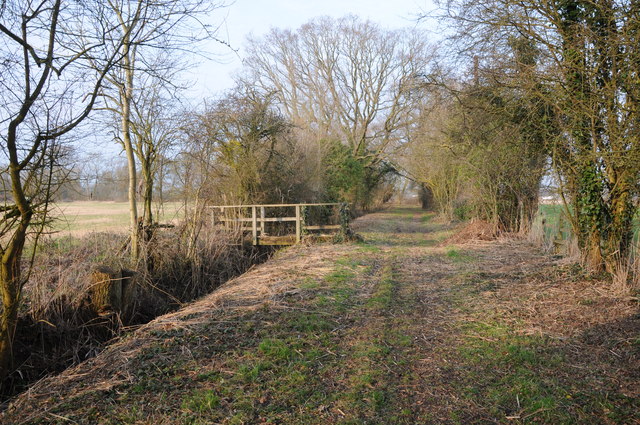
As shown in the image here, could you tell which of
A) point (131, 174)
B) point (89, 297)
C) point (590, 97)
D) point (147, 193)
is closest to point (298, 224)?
point (147, 193)

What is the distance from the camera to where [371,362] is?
418 cm

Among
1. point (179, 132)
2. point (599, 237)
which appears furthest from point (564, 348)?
point (179, 132)

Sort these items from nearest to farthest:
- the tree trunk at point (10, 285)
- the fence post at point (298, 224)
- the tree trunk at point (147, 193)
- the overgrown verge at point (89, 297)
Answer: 1. the tree trunk at point (10, 285)
2. the overgrown verge at point (89, 297)
3. the tree trunk at point (147, 193)
4. the fence post at point (298, 224)

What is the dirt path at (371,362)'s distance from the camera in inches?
131

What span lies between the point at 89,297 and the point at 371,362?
166 inches

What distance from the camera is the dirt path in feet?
10.9

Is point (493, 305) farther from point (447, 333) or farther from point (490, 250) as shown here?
point (490, 250)

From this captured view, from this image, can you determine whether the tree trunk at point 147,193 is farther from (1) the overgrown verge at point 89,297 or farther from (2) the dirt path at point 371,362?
(2) the dirt path at point 371,362

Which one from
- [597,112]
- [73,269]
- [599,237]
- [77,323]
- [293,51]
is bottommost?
[77,323]

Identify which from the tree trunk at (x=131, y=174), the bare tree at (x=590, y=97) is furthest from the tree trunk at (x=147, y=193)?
the bare tree at (x=590, y=97)

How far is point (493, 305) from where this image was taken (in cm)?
594

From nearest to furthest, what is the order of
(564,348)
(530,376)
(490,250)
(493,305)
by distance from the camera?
(530,376) < (564,348) < (493,305) < (490,250)

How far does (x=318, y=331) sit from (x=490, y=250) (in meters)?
7.77

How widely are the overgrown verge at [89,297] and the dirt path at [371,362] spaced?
3.79 ft
